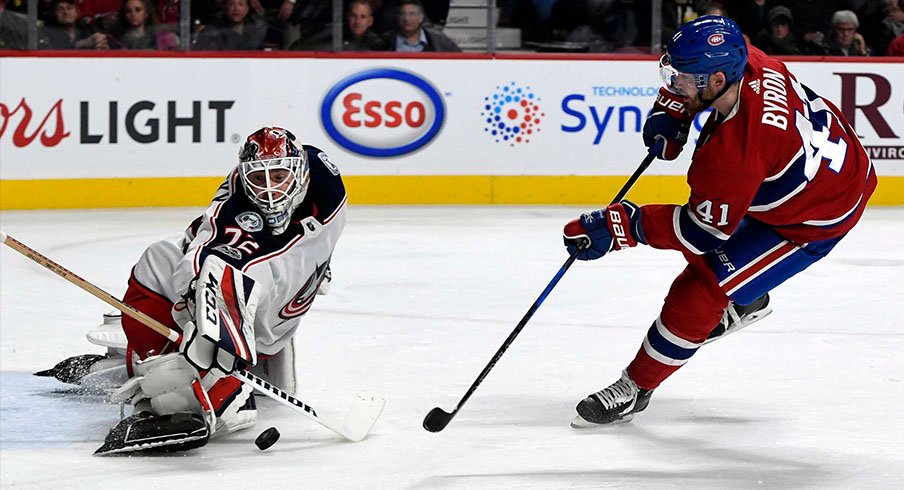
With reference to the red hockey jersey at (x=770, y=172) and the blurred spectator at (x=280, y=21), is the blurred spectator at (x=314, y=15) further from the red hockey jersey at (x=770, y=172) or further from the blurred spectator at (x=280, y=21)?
the red hockey jersey at (x=770, y=172)

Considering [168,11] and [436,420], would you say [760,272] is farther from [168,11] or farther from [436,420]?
[168,11]

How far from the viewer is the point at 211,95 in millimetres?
6961

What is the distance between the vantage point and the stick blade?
307 cm

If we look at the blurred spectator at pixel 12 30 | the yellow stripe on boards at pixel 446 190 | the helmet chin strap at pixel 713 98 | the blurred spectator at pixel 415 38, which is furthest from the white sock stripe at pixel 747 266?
the blurred spectator at pixel 12 30

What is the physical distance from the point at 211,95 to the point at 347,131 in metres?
0.69

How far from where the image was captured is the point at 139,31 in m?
6.95

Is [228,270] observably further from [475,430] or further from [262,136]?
[475,430]

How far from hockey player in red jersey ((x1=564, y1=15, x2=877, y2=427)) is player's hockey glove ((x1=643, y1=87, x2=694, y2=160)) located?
0.15m

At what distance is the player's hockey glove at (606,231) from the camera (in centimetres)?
304

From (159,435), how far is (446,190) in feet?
14.3

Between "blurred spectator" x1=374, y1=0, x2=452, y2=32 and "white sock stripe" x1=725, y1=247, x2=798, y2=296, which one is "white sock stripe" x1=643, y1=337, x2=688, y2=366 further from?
"blurred spectator" x1=374, y1=0, x2=452, y2=32

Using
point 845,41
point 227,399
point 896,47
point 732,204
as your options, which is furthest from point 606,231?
point 896,47

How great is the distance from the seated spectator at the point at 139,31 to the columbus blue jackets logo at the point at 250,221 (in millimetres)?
3976

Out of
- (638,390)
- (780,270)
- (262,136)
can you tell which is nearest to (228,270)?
(262,136)
